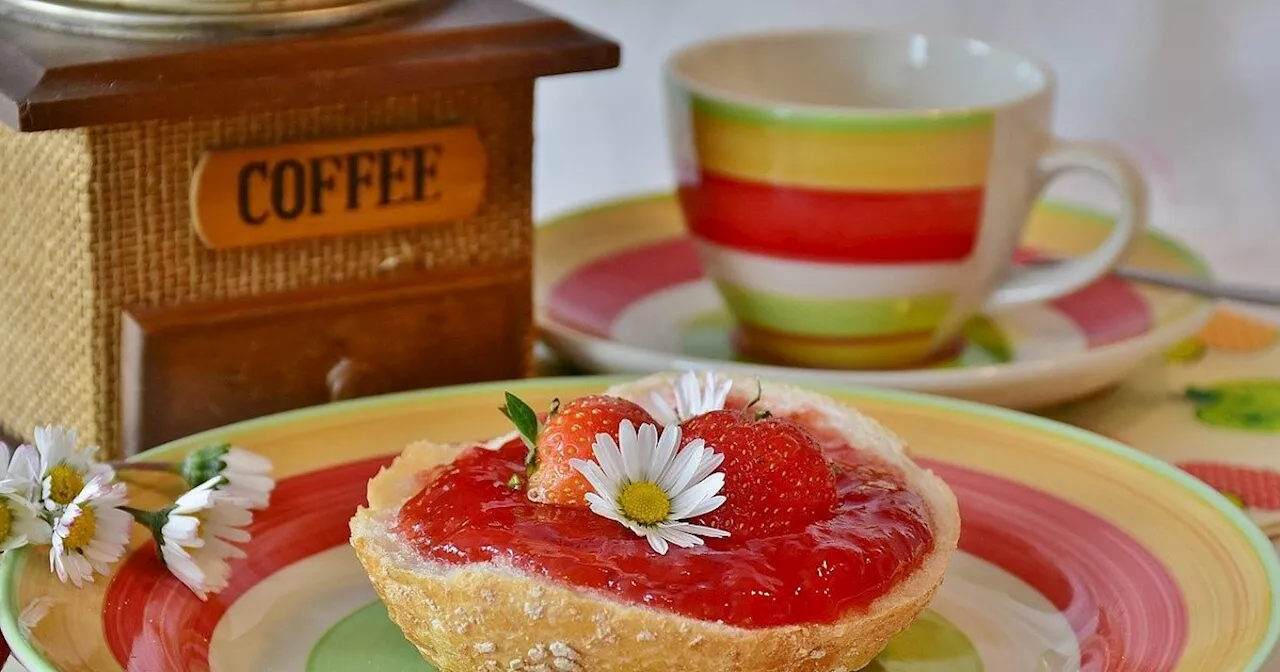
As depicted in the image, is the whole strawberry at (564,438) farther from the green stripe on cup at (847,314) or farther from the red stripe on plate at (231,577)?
the green stripe on cup at (847,314)

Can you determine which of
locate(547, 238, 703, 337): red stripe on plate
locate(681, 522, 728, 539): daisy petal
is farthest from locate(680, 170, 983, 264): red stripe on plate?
locate(681, 522, 728, 539): daisy petal

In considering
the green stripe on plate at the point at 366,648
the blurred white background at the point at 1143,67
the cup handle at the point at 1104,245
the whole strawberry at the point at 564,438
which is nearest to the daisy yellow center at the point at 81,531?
the green stripe on plate at the point at 366,648

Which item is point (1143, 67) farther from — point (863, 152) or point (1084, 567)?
point (1084, 567)

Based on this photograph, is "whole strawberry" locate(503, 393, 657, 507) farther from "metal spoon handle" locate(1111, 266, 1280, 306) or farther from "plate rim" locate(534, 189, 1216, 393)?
"metal spoon handle" locate(1111, 266, 1280, 306)

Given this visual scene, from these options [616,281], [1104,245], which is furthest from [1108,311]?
[616,281]

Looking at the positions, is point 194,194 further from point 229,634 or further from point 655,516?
point 655,516

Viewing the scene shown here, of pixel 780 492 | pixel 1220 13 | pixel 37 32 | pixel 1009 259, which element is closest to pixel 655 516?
pixel 780 492
